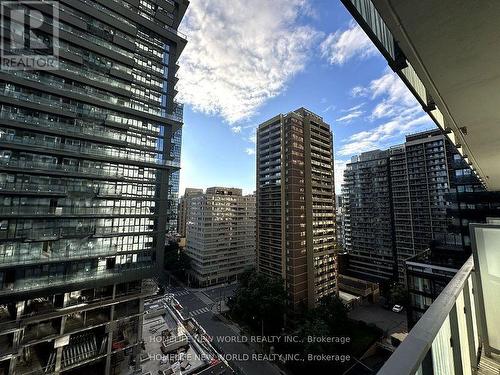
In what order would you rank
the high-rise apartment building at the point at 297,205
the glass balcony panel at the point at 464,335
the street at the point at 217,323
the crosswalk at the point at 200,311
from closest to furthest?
the glass balcony panel at the point at 464,335
the street at the point at 217,323
the crosswalk at the point at 200,311
the high-rise apartment building at the point at 297,205

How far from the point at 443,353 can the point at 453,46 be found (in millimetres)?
2777

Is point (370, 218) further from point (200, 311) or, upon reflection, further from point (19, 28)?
point (19, 28)

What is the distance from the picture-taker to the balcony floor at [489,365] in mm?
3309

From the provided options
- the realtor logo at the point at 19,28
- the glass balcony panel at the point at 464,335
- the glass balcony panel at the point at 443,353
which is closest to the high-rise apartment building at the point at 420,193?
the glass balcony panel at the point at 464,335

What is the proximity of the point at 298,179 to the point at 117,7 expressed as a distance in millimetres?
27277

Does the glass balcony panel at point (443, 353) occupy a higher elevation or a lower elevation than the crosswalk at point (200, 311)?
higher

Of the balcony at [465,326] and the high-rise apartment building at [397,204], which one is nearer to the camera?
the balcony at [465,326]

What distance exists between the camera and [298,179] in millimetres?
34094

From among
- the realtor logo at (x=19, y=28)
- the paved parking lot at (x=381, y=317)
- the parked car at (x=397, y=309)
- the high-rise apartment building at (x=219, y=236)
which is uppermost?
the realtor logo at (x=19, y=28)

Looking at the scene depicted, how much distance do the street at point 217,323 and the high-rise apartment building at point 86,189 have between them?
8.88m

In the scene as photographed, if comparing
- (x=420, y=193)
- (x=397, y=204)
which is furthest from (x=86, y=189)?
(x=420, y=193)

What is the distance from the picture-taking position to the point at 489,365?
341cm

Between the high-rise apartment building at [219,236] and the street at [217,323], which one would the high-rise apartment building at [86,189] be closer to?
the street at [217,323]

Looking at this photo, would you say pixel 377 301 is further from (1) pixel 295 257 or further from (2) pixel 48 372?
(2) pixel 48 372
